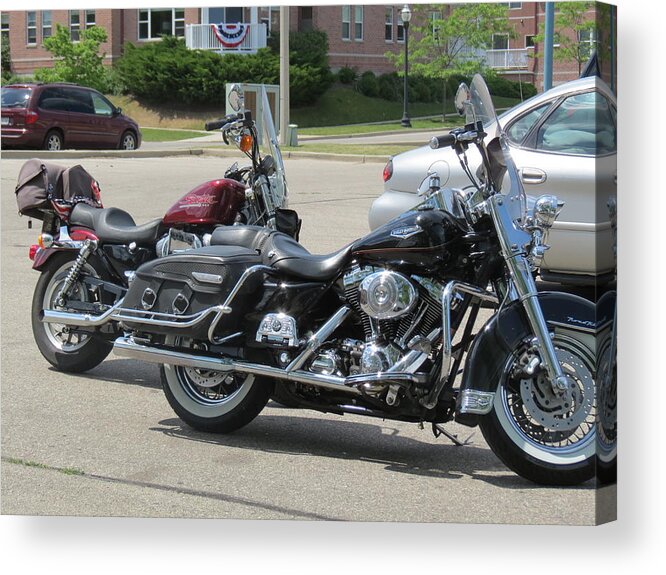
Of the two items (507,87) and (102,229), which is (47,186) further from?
(507,87)

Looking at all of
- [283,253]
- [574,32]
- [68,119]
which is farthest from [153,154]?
[574,32]

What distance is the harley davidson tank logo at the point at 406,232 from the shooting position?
4.79 meters

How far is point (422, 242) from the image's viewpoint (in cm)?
477

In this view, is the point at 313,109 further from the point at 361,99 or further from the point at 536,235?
the point at 536,235

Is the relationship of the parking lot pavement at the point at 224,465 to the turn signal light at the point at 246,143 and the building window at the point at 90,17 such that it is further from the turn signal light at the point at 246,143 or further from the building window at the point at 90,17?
the building window at the point at 90,17

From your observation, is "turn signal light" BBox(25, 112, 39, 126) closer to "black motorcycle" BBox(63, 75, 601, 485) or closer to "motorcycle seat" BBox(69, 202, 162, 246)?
"motorcycle seat" BBox(69, 202, 162, 246)

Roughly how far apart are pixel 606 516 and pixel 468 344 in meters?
0.89

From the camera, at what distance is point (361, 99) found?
22.0 ft

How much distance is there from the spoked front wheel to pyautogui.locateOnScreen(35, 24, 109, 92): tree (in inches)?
108

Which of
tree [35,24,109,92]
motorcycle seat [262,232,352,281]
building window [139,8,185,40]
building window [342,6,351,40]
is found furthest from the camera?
tree [35,24,109,92]

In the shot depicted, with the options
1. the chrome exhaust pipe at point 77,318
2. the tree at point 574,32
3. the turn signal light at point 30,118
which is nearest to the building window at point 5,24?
the turn signal light at point 30,118

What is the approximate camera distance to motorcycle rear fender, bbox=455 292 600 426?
4.57 meters

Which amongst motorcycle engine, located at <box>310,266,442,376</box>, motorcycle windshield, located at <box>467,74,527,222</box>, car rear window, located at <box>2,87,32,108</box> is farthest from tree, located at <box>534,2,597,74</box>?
car rear window, located at <box>2,87,32,108</box>

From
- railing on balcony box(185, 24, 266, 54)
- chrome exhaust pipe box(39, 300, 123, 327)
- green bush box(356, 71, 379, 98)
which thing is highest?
railing on balcony box(185, 24, 266, 54)
